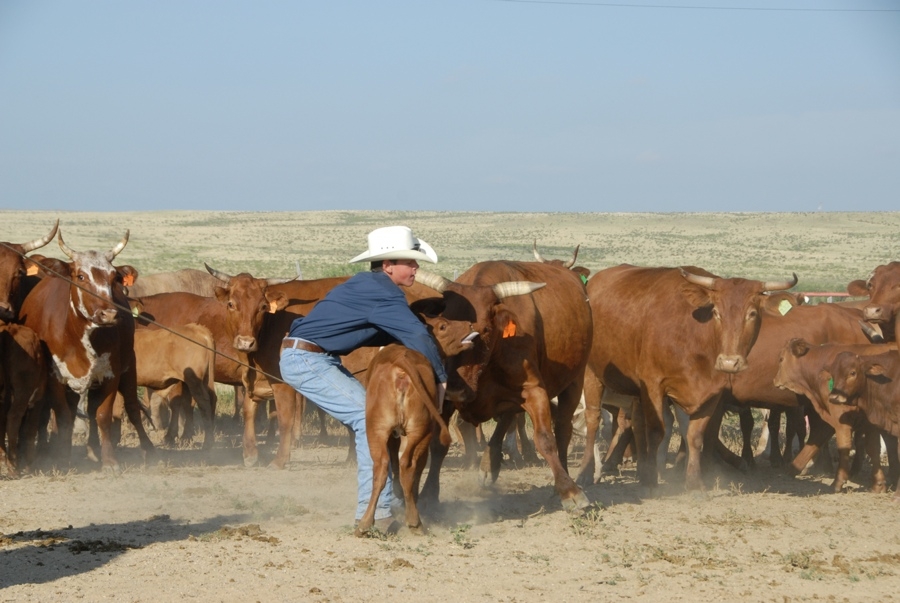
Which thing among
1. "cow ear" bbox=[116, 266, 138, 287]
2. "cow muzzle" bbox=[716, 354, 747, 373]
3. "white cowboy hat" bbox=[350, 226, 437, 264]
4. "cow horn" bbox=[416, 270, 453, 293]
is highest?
"white cowboy hat" bbox=[350, 226, 437, 264]

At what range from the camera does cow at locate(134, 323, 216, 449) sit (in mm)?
13086

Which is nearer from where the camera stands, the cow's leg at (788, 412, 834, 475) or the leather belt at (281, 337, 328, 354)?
the leather belt at (281, 337, 328, 354)

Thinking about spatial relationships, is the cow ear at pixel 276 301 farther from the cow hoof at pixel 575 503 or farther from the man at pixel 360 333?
the cow hoof at pixel 575 503

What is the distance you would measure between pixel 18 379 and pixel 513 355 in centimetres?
497

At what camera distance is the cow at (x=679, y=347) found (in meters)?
9.91

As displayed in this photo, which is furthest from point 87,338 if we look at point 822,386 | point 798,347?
point 822,386

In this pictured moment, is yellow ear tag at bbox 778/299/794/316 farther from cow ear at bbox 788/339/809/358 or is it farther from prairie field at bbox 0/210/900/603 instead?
prairie field at bbox 0/210/900/603

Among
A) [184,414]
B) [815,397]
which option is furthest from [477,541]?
[184,414]

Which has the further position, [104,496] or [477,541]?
[104,496]

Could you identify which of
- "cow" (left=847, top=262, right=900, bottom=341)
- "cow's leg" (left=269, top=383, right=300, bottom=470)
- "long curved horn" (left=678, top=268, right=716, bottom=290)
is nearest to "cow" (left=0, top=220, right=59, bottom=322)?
"cow's leg" (left=269, top=383, right=300, bottom=470)

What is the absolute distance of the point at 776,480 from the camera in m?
11.0

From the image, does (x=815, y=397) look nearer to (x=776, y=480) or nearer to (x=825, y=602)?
(x=776, y=480)

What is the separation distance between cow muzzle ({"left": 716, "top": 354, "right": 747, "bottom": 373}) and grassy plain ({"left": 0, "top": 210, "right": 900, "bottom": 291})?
29324 millimetres

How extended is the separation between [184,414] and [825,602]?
30.4 feet
